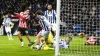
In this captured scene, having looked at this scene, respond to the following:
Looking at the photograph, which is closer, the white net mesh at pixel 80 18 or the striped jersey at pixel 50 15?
the white net mesh at pixel 80 18

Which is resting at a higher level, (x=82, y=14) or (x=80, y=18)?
(x=82, y=14)

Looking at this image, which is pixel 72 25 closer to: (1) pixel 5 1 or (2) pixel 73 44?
(2) pixel 73 44

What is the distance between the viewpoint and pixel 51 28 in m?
14.3

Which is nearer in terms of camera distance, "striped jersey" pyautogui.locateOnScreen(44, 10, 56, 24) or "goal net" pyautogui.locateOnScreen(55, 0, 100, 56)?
"goal net" pyautogui.locateOnScreen(55, 0, 100, 56)

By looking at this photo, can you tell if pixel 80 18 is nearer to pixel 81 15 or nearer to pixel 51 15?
pixel 81 15

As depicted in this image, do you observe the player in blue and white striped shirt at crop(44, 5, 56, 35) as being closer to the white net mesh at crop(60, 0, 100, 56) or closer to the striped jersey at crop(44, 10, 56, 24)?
the striped jersey at crop(44, 10, 56, 24)

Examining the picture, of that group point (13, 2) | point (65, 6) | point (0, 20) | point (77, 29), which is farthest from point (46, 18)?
point (13, 2)

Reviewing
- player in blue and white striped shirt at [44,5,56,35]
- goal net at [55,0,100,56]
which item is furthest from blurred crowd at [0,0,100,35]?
player in blue and white striped shirt at [44,5,56,35]

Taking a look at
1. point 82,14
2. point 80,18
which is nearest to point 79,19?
point 80,18

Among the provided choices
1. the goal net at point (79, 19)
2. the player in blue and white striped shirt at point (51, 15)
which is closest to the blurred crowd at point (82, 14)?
the goal net at point (79, 19)

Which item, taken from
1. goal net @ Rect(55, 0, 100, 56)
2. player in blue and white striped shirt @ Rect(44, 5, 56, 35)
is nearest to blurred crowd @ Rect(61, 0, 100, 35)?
goal net @ Rect(55, 0, 100, 56)

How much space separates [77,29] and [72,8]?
1607mm

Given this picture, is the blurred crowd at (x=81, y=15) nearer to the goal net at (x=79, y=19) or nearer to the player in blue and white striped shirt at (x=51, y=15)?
the goal net at (x=79, y=19)

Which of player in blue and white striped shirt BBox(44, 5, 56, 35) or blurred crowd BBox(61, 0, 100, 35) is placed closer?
blurred crowd BBox(61, 0, 100, 35)
